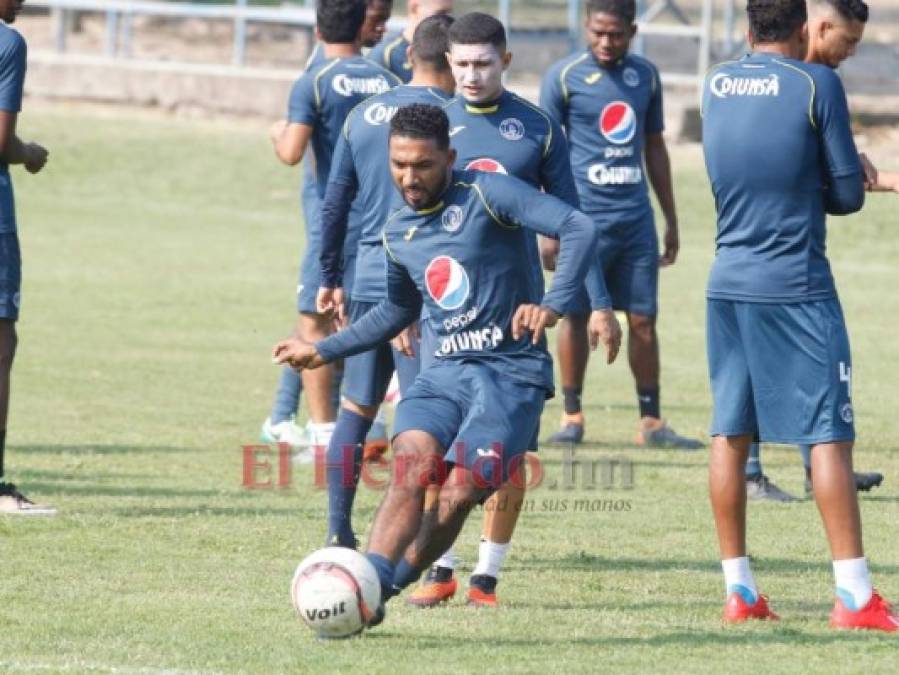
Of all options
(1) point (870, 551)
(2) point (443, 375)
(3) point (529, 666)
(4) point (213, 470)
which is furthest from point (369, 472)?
(3) point (529, 666)

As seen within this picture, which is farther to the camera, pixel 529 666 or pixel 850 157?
pixel 850 157

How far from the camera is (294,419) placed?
41.4ft

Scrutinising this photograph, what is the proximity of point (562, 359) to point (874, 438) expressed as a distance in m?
1.99

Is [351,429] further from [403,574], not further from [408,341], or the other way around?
[403,574]

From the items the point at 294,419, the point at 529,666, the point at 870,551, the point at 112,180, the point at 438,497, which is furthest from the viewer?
the point at 112,180

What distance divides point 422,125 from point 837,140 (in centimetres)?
146

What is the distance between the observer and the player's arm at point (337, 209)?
369 inches

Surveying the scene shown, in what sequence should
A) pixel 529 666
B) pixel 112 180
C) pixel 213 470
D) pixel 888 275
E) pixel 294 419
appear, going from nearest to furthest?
1. pixel 529 666
2. pixel 213 470
3. pixel 294 419
4. pixel 888 275
5. pixel 112 180

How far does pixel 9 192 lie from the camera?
9727mm

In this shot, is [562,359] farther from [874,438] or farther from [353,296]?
[353,296]

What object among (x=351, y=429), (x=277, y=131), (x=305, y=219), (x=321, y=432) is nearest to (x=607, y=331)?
(x=351, y=429)

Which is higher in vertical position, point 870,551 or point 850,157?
point 850,157

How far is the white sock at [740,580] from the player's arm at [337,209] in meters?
2.60

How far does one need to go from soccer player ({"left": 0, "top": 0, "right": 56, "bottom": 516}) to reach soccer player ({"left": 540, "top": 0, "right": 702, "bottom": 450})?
12.7ft
